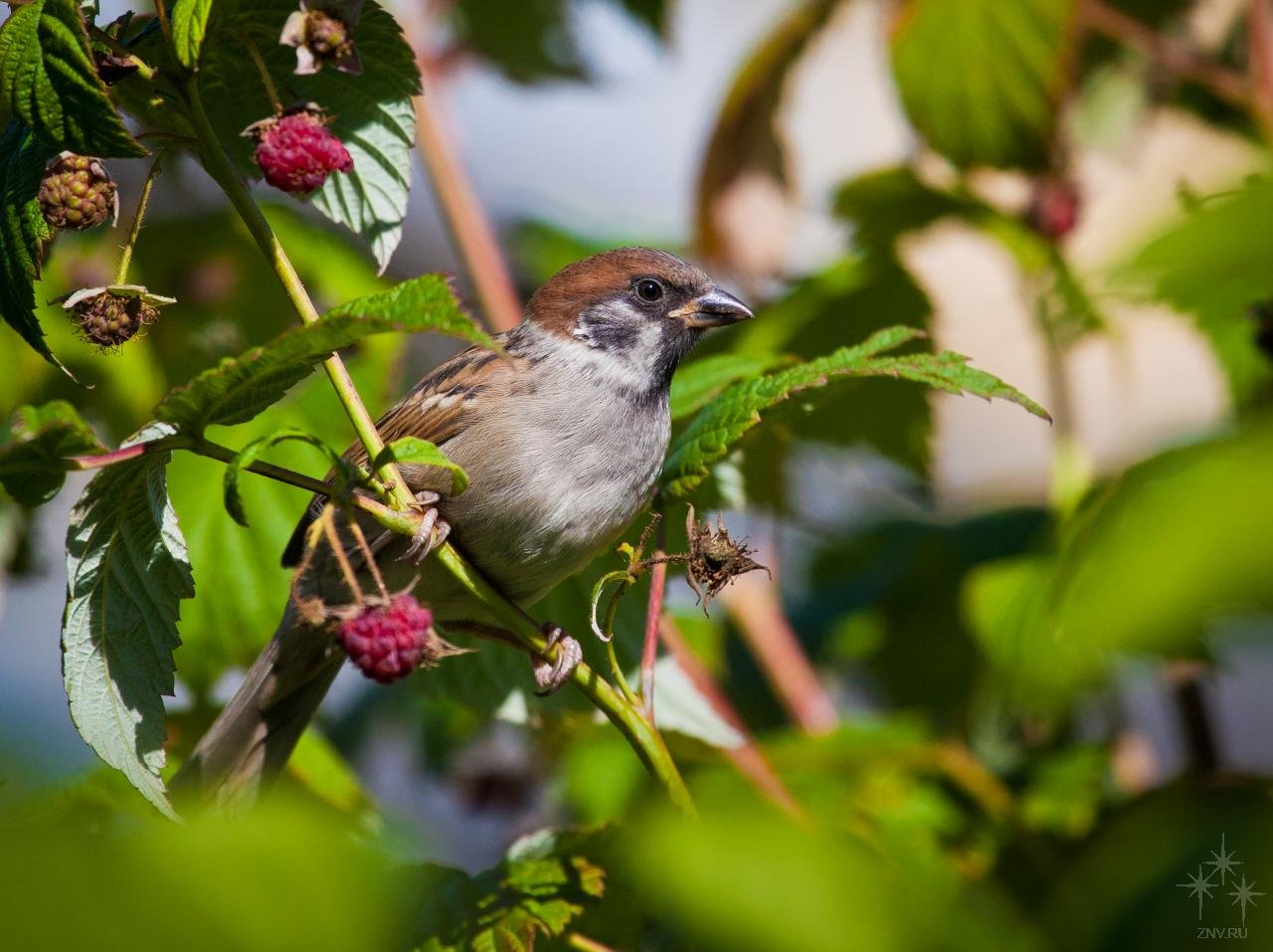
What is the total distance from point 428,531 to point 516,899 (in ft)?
1.39

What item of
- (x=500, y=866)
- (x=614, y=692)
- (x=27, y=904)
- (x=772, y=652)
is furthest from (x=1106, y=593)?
(x=772, y=652)

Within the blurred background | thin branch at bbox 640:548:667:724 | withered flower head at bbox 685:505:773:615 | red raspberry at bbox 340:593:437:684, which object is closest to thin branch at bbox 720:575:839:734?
the blurred background

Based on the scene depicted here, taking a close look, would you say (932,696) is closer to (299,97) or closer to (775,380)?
(775,380)

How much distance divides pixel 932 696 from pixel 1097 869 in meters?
1.44

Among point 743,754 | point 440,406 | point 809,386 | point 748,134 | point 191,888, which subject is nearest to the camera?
point 191,888

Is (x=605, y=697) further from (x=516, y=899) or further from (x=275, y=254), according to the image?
(x=275, y=254)

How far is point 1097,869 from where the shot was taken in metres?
1.12

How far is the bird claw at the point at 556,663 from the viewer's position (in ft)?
5.00

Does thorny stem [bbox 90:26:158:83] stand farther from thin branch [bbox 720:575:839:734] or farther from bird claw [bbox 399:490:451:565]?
thin branch [bbox 720:575:839:734]

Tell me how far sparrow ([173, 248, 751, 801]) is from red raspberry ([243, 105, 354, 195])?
446mm

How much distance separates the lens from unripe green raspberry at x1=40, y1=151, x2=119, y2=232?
1146 millimetres

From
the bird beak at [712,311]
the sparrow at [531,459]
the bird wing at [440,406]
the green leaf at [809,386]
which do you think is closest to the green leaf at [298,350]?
the sparrow at [531,459]

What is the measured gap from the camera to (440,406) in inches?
81.1

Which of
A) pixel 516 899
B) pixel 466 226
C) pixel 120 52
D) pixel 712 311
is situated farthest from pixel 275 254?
pixel 466 226
